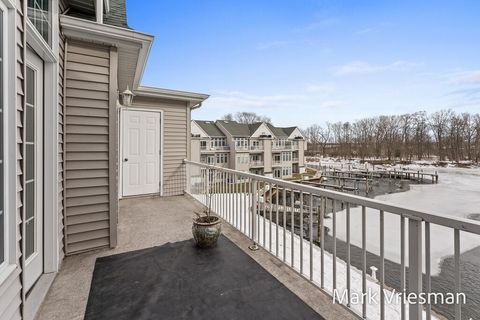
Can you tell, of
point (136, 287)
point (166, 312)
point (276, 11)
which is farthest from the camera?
point (276, 11)

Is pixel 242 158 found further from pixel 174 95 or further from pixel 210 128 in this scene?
pixel 174 95

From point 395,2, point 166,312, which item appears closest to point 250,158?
point 395,2

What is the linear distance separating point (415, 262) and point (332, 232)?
2.55ft

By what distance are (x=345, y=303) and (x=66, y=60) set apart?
11.7ft

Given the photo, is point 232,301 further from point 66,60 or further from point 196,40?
point 196,40

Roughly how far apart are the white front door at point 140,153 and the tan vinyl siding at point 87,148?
8.35ft

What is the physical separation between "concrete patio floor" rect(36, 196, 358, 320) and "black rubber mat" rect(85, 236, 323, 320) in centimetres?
8

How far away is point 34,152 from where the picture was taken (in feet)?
6.59

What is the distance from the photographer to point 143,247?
9.09 ft

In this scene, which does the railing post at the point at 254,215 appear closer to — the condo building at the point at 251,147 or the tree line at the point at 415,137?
the condo building at the point at 251,147

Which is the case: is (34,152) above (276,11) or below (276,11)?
below

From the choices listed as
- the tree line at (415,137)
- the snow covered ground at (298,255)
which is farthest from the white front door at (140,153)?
the tree line at (415,137)

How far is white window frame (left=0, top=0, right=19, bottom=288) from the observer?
3.78 ft

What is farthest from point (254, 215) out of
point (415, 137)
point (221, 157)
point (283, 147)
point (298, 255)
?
point (415, 137)
